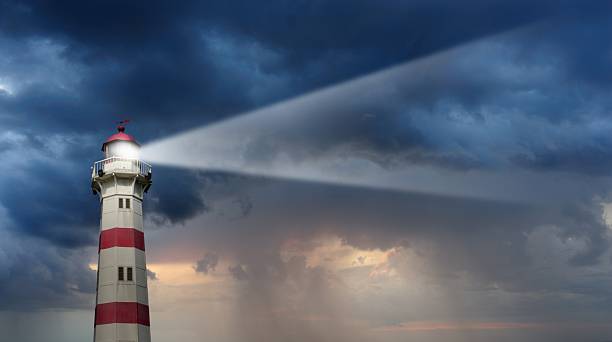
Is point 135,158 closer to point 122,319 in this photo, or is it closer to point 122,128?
point 122,128

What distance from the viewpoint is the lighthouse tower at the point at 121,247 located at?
5834 cm

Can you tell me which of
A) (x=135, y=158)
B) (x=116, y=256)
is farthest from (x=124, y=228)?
(x=135, y=158)

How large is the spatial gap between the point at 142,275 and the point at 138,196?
7.70 metres

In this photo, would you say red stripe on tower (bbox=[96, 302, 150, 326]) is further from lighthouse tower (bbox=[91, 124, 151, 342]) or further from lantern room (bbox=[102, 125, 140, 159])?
lantern room (bbox=[102, 125, 140, 159])

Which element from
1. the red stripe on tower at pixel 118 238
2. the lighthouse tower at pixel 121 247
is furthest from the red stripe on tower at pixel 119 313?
the red stripe on tower at pixel 118 238

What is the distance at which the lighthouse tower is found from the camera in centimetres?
5834

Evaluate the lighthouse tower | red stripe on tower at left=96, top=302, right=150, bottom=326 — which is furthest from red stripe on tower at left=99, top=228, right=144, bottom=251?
red stripe on tower at left=96, top=302, right=150, bottom=326

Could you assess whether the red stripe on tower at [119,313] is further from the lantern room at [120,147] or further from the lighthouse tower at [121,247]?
the lantern room at [120,147]

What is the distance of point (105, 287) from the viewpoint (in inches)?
2336

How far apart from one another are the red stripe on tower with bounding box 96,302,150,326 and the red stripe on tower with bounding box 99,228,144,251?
5369 millimetres

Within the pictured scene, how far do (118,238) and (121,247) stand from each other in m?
0.89

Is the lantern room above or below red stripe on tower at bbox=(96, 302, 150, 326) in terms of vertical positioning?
above

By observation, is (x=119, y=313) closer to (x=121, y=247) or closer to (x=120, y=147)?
(x=121, y=247)

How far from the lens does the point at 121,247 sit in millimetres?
60406
